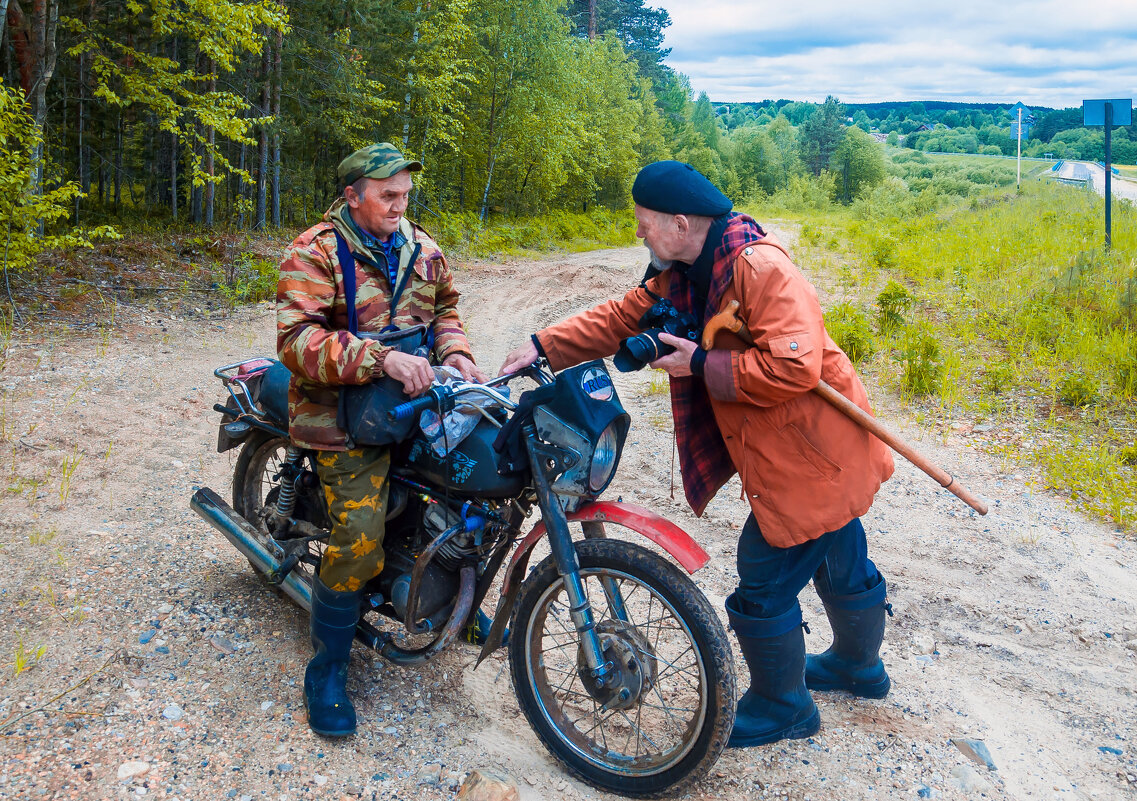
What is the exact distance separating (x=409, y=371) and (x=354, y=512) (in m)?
0.61

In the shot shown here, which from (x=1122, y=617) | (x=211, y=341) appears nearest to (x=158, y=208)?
(x=211, y=341)

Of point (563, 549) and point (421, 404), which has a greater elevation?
point (421, 404)

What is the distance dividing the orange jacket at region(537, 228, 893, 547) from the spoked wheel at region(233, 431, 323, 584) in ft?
7.20

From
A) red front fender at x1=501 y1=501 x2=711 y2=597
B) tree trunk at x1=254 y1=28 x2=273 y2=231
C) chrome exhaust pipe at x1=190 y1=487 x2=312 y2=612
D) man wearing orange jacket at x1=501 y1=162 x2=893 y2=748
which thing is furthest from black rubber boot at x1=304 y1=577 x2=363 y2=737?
tree trunk at x1=254 y1=28 x2=273 y2=231

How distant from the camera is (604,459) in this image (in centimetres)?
257

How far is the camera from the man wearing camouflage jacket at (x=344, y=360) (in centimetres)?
267

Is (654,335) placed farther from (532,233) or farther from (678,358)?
(532,233)

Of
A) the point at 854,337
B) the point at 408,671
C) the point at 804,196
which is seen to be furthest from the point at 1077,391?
the point at 804,196

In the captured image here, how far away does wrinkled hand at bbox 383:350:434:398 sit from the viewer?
104 inches

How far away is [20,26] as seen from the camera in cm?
1162

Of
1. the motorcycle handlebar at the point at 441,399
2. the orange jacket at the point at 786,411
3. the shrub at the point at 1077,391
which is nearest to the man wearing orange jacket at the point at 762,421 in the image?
the orange jacket at the point at 786,411

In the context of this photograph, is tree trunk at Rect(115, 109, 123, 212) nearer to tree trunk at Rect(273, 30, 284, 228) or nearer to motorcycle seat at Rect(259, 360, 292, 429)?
tree trunk at Rect(273, 30, 284, 228)

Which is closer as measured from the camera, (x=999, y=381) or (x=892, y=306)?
(x=999, y=381)

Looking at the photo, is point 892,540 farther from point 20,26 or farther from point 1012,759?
point 20,26
